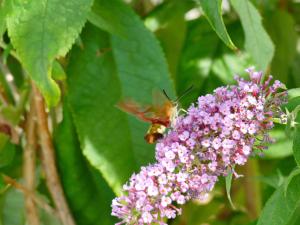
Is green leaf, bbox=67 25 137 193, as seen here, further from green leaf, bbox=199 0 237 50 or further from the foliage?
green leaf, bbox=199 0 237 50

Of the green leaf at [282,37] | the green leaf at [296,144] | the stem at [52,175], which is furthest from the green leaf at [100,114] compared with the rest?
the green leaf at [282,37]

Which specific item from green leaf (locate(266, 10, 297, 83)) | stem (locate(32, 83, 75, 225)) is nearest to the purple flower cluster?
stem (locate(32, 83, 75, 225))

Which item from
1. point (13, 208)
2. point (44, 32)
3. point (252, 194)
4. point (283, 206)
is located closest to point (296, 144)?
point (283, 206)

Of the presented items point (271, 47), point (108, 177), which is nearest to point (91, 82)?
point (108, 177)

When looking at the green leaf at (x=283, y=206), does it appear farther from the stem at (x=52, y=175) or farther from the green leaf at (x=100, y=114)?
the stem at (x=52, y=175)

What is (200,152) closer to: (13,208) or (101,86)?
(101,86)

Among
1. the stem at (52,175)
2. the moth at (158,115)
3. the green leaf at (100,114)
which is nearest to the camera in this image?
the moth at (158,115)
